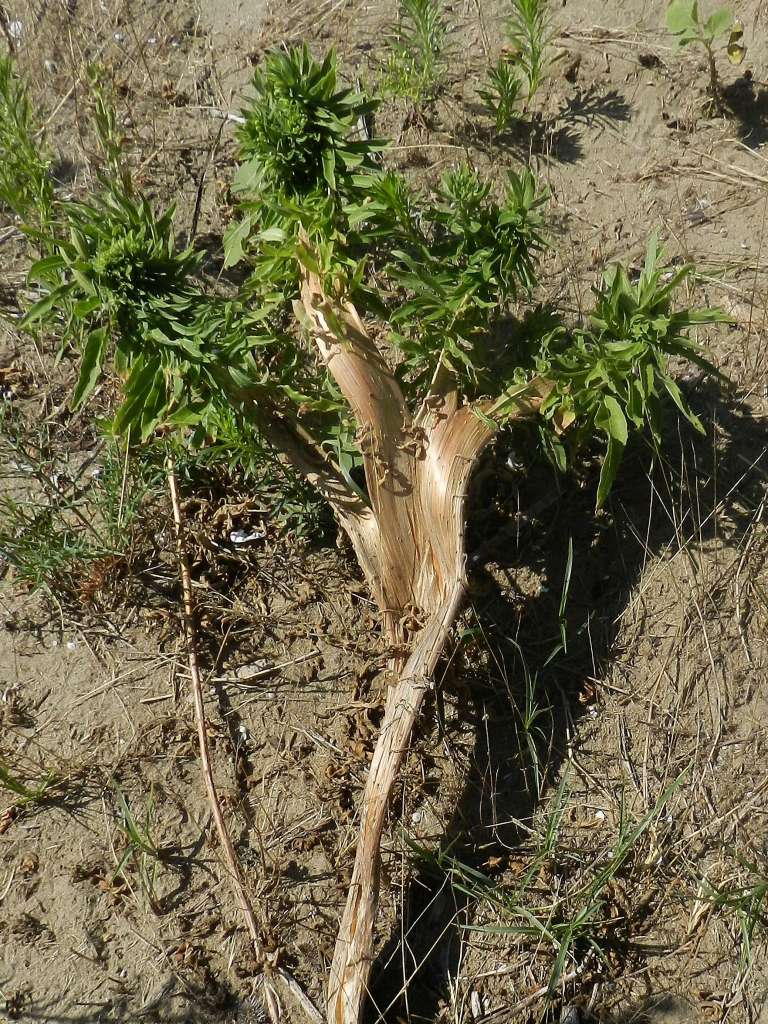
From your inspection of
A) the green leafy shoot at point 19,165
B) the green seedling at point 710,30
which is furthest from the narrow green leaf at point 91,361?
the green seedling at point 710,30

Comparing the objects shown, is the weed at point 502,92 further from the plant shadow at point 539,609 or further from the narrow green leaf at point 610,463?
the narrow green leaf at point 610,463

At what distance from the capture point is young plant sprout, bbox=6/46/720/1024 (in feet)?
7.82

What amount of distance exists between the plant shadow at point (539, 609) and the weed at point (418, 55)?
1.52 meters

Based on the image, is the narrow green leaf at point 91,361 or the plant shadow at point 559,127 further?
the plant shadow at point 559,127

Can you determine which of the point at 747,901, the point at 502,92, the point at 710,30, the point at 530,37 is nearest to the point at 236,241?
the point at 502,92

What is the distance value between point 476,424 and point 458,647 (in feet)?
2.14

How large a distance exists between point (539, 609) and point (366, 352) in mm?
957

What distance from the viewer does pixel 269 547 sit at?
2992 millimetres

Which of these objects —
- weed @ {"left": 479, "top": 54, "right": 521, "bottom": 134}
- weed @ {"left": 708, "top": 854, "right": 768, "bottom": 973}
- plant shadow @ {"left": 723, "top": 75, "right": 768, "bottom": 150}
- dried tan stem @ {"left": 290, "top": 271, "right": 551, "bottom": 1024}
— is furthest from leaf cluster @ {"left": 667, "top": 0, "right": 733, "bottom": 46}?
weed @ {"left": 708, "top": 854, "right": 768, "bottom": 973}

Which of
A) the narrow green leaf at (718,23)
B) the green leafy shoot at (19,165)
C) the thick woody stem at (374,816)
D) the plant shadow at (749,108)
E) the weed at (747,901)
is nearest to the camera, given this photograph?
the thick woody stem at (374,816)

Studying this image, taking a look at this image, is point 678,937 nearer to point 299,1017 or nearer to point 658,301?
point 299,1017

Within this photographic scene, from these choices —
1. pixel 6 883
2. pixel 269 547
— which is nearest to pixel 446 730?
pixel 269 547

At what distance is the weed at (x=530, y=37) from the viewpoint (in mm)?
3207

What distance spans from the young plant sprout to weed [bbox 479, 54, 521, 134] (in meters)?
0.96
